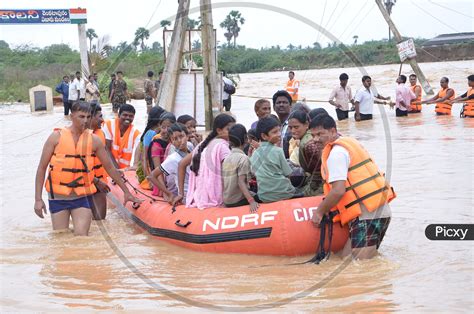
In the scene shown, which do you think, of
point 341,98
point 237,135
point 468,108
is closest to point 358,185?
point 237,135

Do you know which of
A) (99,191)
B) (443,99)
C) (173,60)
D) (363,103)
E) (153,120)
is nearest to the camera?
(99,191)

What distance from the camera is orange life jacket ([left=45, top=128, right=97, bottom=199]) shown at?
6867 mm

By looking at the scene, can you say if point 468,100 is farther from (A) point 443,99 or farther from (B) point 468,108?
(A) point 443,99

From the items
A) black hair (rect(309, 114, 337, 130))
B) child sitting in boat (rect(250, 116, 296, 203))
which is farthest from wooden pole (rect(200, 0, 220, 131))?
black hair (rect(309, 114, 337, 130))

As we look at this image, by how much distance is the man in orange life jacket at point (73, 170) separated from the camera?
22.5 feet

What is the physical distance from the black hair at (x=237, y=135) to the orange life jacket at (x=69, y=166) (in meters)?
1.50

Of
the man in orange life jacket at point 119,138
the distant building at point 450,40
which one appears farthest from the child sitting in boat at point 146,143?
the distant building at point 450,40

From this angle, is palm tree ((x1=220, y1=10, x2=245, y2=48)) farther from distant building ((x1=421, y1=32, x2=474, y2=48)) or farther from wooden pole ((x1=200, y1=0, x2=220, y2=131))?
wooden pole ((x1=200, y1=0, x2=220, y2=131))

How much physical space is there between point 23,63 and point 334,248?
4581cm

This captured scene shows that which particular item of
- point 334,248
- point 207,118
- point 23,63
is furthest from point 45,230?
point 23,63

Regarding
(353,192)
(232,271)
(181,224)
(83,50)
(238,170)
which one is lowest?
(232,271)

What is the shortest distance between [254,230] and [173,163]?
57.6 inches

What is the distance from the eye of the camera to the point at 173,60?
1515 centimetres

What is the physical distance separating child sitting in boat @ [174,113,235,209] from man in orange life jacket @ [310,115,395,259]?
3.19 ft
